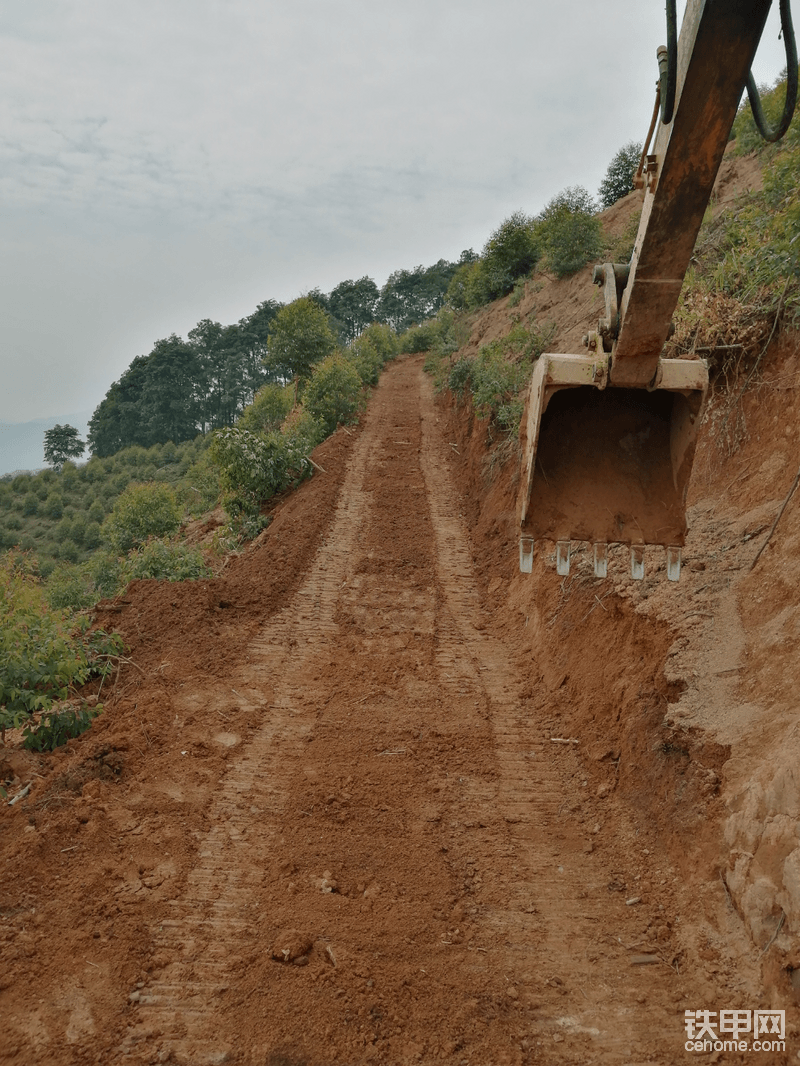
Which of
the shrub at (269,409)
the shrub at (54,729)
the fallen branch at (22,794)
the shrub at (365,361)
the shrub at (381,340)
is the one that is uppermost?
the shrub at (381,340)

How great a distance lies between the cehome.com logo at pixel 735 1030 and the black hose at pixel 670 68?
12.7 ft

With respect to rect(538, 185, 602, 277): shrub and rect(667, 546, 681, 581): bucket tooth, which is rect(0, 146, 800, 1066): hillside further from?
rect(538, 185, 602, 277): shrub

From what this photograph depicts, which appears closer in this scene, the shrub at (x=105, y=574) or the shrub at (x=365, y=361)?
the shrub at (x=105, y=574)

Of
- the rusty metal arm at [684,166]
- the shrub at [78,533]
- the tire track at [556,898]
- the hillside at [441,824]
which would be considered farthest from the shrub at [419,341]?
the rusty metal arm at [684,166]

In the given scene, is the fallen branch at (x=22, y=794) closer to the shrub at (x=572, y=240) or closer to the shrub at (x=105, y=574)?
the shrub at (x=105, y=574)

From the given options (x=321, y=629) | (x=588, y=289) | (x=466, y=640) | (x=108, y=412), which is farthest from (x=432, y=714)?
(x=108, y=412)

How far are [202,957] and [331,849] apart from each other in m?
0.94

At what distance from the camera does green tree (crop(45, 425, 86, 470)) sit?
59.9 metres

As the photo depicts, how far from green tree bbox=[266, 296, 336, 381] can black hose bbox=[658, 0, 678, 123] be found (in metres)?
24.1

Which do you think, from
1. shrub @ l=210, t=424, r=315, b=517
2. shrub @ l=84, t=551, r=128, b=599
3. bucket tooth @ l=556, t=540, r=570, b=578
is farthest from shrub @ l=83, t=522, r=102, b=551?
bucket tooth @ l=556, t=540, r=570, b=578

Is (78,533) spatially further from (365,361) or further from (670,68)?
(670,68)

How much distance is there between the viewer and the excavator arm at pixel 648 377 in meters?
2.76

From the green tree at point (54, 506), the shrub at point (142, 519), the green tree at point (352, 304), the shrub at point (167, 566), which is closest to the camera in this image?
the shrub at point (167, 566)

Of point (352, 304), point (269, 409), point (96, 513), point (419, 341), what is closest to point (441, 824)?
point (269, 409)
